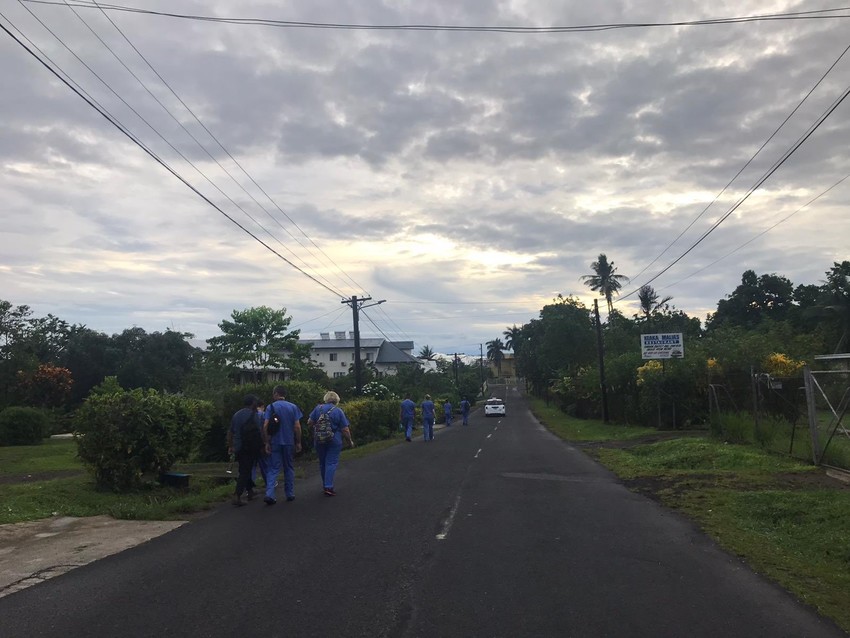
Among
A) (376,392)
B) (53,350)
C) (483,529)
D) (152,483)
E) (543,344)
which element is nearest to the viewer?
(483,529)

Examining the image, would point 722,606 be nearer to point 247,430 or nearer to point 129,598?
point 129,598

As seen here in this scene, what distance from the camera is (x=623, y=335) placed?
59812mm

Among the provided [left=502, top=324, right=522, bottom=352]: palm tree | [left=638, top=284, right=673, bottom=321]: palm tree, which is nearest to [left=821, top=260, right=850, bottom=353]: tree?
[left=638, top=284, right=673, bottom=321]: palm tree

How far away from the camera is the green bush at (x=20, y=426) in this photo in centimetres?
2923

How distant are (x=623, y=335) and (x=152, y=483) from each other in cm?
5246

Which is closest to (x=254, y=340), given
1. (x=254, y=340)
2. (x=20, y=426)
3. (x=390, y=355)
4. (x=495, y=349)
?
(x=254, y=340)

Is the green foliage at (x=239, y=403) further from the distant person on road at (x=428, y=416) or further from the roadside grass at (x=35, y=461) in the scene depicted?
the distant person on road at (x=428, y=416)

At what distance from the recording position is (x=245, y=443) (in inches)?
410

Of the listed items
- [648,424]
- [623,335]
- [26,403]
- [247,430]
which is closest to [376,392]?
[648,424]

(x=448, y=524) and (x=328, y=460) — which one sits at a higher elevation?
(x=328, y=460)

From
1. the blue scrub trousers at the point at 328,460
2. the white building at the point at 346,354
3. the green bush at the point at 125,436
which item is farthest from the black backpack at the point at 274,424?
the white building at the point at 346,354

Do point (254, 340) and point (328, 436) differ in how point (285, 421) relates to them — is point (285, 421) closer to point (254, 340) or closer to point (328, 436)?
point (328, 436)

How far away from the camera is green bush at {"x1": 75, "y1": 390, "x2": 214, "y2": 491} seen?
426 inches

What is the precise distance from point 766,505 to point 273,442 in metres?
7.05
